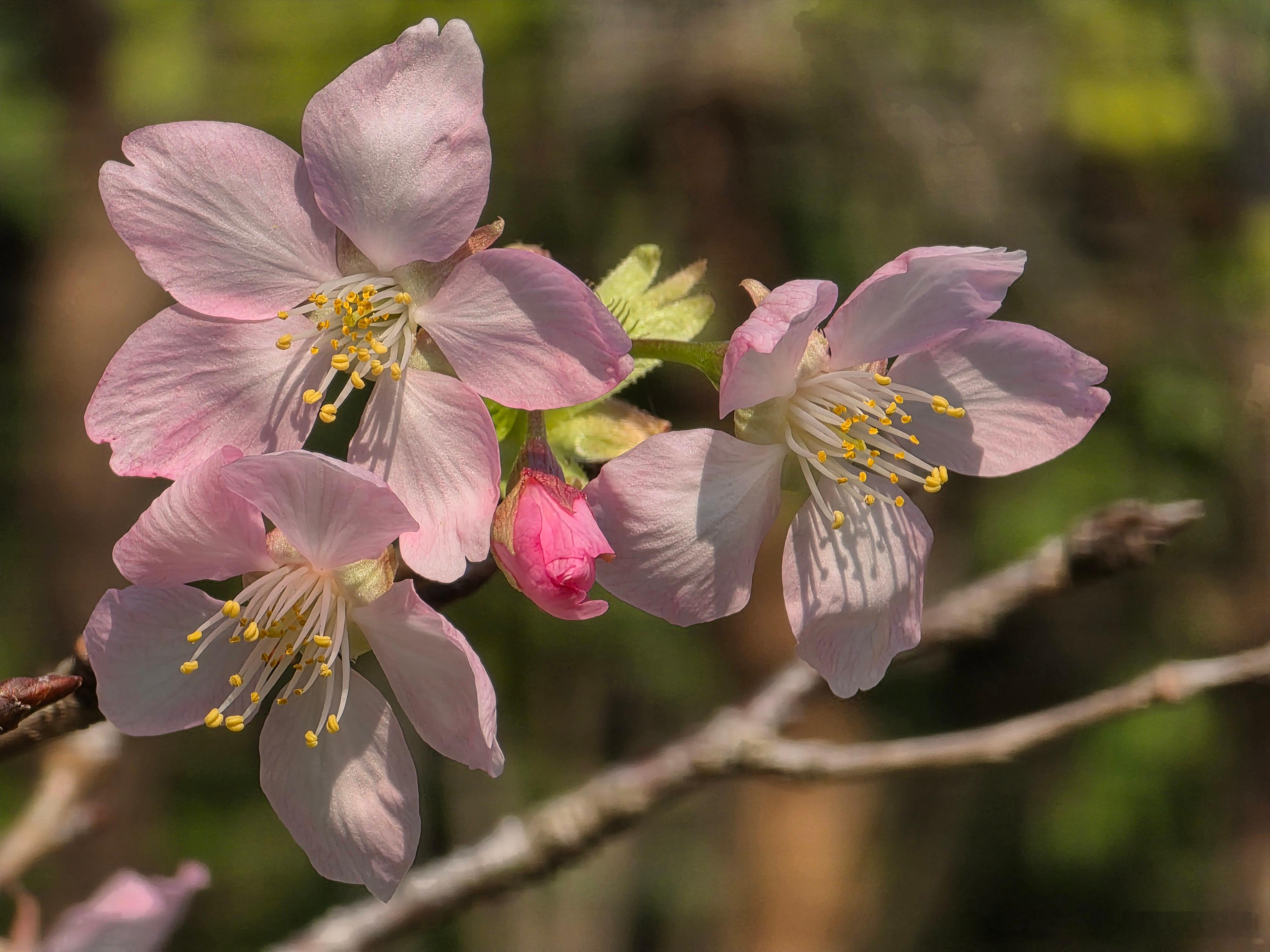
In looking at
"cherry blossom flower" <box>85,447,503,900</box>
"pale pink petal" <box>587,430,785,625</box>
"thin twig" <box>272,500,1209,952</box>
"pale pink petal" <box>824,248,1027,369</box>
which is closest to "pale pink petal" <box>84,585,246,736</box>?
"cherry blossom flower" <box>85,447,503,900</box>

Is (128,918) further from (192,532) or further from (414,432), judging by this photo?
(414,432)

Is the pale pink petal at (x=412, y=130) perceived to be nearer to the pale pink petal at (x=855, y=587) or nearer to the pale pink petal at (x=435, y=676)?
the pale pink petal at (x=435, y=676)

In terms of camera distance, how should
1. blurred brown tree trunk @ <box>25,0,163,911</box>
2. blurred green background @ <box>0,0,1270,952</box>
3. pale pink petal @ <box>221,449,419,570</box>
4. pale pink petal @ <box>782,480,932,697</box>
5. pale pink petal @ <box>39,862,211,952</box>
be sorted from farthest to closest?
blurred brown tree trunk @ <box>25,0,163,911</box> < blurred green background @ <box>0,0,1270,952</box> < pale pink petal @ <box>39,862,211,952</box> < pale pink petal @ <box>782,480,932,697</box> < pale pink petal @ <box>221,449,419,570</box>

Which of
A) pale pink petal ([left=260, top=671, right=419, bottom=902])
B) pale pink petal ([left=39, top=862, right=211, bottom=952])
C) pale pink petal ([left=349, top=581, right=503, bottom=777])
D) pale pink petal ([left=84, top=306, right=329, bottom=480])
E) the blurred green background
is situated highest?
pale pink petal ([left=84, top=306, right=329, bottom=480])

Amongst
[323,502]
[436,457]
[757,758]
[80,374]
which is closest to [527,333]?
[436,457]

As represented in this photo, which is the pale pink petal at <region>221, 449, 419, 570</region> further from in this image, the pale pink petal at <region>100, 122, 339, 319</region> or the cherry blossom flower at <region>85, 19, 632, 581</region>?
the pale pink petal at <region>100, 122, 339, 319</region>

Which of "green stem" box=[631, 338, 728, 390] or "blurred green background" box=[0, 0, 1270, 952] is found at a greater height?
"green stem" box=[631, 338, 728, 390]

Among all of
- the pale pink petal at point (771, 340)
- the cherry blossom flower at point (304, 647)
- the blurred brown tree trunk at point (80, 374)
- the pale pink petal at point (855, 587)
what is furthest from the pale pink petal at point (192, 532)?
the blurred brown tree trunk at point (80, 374)
